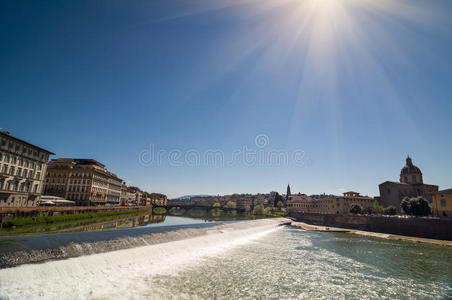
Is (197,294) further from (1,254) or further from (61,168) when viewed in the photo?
(61,168)

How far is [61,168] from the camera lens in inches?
2613

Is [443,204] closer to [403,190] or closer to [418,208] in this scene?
[418,208]

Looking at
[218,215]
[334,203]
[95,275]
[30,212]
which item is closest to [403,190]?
[334,203]

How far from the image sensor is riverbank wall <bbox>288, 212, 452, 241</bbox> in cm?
4150

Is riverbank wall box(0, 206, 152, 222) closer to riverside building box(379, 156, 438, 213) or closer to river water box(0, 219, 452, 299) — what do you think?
river water box(0, 219, 452, 299)

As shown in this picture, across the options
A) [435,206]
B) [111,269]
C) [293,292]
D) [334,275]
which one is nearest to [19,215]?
[111,269]

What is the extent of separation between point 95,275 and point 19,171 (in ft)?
141

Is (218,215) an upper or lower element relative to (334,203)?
lower

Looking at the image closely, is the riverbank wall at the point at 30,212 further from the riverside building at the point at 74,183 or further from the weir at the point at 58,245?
the riverside building at the point at 74,183

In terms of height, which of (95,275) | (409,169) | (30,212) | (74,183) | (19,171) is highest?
(409,169)

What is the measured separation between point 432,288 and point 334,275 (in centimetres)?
603

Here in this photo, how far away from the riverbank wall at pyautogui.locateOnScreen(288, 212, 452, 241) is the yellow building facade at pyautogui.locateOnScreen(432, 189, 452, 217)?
12285 mm

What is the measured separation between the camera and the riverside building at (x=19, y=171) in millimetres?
37094

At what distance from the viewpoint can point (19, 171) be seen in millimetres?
40562
